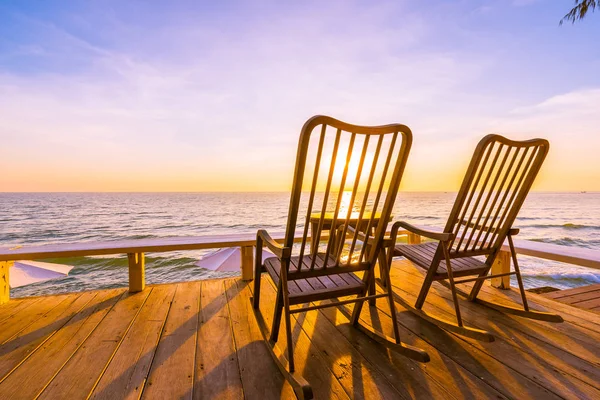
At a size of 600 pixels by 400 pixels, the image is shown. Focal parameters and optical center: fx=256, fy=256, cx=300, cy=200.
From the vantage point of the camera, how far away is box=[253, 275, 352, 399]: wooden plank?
108 cm

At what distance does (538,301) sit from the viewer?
Answer: 80.4 inches

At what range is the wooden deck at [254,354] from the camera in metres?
1.09

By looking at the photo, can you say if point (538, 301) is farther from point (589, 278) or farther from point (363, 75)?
point (589, 278)

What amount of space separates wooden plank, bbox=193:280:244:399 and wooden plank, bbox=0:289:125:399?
659 mm

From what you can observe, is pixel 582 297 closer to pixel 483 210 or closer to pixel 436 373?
pixel 483 210

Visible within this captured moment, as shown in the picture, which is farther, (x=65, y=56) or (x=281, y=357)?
(x=65, y=56)

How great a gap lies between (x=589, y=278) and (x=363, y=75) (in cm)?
592

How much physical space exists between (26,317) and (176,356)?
142cm

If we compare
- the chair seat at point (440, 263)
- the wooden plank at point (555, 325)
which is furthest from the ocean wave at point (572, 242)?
the chair seat at point (440, 263)

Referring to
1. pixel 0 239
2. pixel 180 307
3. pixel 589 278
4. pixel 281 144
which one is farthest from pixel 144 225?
pixel 589 278

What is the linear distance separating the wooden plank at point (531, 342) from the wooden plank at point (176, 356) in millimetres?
1611

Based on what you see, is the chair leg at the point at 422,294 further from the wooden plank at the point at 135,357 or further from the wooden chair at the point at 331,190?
the wooden plank at the point at 135,357

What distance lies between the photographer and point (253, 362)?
1.29 m

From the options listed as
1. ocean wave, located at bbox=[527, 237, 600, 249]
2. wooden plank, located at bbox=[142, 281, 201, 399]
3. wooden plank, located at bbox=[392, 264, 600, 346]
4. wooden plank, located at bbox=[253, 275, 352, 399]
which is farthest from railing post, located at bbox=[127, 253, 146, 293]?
ocean wave, located at bbox=[527, 237, 600, 249]
